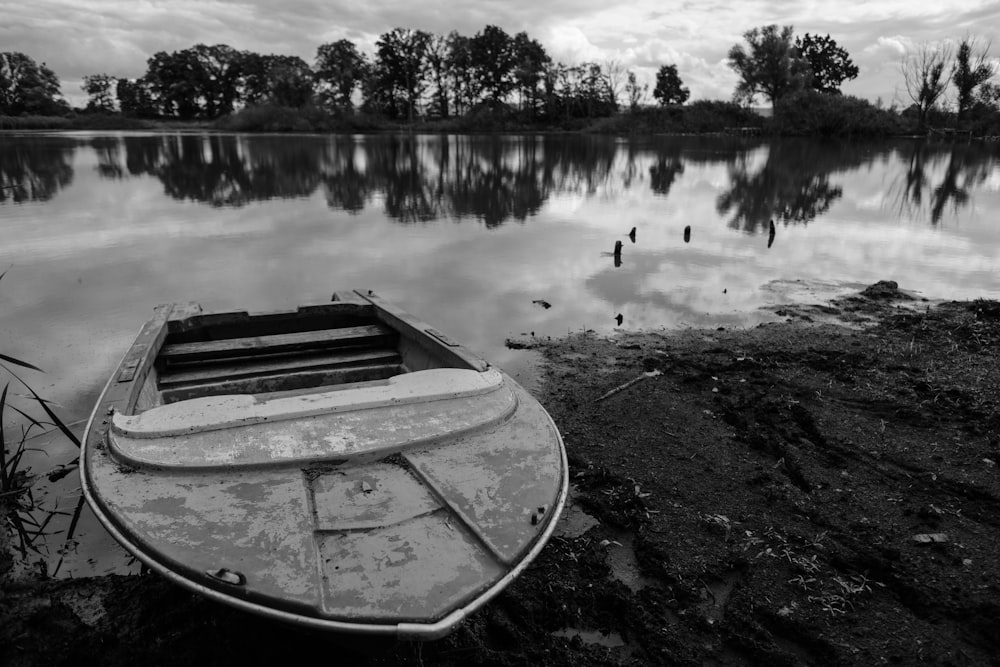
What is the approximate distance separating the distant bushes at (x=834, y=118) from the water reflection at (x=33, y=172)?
1960 inches

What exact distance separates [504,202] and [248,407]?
14.3m

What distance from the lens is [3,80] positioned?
217 feet

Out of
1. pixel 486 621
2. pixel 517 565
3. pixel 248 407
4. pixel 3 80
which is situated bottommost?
pixel 486 621

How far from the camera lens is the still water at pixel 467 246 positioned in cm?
768

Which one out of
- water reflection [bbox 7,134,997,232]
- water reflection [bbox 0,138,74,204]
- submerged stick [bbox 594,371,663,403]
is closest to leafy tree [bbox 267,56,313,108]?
water reflection [bbox 7,134,997,232]

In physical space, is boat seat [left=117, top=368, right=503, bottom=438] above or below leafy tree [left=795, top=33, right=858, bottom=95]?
below

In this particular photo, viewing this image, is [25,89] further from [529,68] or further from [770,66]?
[770,66]

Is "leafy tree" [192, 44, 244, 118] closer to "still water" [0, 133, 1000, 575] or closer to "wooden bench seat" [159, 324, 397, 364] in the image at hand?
"still water" [0, 133, 1000, 575]

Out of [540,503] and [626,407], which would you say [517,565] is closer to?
[540,503]

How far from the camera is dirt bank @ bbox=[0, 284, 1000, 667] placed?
271cm

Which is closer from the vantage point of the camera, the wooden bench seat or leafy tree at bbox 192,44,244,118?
the wooden bench seat

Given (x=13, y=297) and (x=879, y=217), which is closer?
(x=13, y=297)

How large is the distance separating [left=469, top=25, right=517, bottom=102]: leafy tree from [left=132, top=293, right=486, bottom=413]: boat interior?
67370 millimetres

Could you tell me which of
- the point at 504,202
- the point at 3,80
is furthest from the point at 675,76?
the point at 3,80
